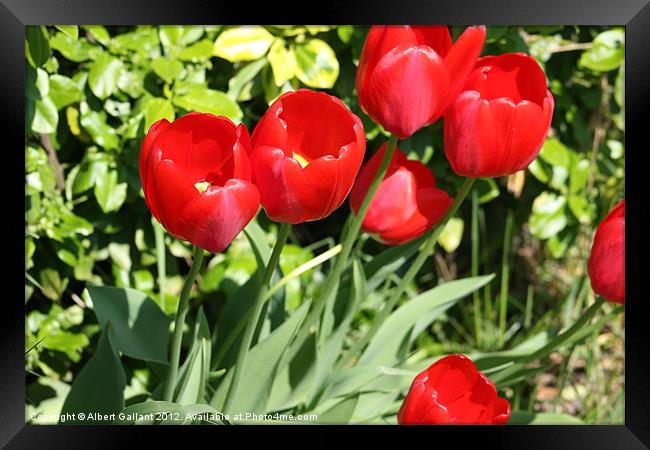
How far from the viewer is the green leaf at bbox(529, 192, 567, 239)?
142 centimetres

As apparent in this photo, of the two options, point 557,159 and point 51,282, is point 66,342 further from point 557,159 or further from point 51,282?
point 557,159

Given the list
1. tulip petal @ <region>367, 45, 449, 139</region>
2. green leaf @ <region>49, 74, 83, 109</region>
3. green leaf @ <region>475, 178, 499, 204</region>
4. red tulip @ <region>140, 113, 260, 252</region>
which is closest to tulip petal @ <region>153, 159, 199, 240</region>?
red tulip @ <region>140, 113, 260, 252</region>

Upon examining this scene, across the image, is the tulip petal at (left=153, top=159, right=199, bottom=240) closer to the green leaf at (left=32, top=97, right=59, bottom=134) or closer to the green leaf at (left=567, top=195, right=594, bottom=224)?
the green leaf at (left=32, top=97, right=59, bottom=134)

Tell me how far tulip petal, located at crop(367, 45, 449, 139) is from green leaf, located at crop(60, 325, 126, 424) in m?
0.42

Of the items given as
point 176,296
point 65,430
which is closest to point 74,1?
point 65,430

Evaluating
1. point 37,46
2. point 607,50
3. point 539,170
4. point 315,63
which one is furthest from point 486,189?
point 37,46

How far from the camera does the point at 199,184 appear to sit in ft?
2.72

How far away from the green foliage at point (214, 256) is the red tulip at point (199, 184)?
8.7 inches

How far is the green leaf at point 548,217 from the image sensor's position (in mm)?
1416

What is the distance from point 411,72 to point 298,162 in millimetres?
167

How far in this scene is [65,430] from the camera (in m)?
0.92

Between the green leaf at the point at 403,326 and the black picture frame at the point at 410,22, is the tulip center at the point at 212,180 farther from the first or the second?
the green leaf at the point at 403,326

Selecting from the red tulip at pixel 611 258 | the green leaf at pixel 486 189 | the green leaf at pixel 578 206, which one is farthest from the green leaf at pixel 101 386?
the green leaf at pixel 578 206

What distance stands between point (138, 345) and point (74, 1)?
45 centimetres
